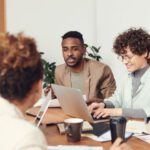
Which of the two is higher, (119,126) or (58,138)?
(119,126)

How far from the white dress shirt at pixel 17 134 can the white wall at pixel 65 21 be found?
3028mm

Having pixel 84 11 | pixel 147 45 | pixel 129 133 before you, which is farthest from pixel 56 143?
pixel 84 11

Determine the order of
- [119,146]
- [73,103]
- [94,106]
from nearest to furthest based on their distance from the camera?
[119,146] → [73,103] → [94,106]

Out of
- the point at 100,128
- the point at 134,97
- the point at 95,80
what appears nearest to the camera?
the point at 100,128

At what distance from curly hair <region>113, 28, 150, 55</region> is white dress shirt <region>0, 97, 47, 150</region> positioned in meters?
1.50

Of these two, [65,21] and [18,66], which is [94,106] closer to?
[18,66]

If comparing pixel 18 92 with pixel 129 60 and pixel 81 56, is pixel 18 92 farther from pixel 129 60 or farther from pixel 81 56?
pixel 81 56

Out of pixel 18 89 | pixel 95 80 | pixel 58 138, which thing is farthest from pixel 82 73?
pixel 18 89

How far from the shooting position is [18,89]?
102cm

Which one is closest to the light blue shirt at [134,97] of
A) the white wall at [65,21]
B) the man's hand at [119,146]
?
the man's hand at [119,146]

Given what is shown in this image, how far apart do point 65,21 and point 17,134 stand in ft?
11.3

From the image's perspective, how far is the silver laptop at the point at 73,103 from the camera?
190 cm

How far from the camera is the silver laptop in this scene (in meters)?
1.90

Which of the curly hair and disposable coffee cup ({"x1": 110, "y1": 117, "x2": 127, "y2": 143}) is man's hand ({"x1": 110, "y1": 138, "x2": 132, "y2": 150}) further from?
the curly hair
